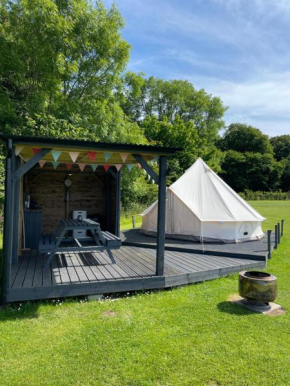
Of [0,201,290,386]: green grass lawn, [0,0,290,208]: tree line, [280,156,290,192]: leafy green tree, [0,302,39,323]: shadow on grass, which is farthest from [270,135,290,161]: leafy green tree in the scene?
[0,302,39,323]: shadow on grass

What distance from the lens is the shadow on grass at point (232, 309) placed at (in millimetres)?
4168

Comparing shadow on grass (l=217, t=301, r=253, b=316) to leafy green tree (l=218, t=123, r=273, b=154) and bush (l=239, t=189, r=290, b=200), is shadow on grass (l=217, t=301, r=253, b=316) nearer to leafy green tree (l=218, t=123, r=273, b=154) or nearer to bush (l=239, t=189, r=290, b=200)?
bush (l=239, t=189, r=290, b=200)

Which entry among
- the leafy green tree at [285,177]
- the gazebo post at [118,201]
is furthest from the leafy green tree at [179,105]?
the gazebo post at [118,201]

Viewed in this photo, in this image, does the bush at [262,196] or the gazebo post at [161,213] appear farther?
the bush at [262,196]

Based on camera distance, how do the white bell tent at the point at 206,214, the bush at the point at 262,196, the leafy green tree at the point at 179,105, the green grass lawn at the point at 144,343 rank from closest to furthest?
the green grass lawn at the point at 144,343 → the white bell tent at the point at 206,214 → the leafy green tree at the point at 179,105 → the bush at the point at 262,196

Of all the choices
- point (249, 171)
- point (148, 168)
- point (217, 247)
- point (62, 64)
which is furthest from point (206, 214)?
point (249, 171)

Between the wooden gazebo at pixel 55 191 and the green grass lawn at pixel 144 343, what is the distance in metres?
0.53

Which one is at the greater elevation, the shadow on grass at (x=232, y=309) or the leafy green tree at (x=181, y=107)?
the leafy green tree at (x=181, y=107)

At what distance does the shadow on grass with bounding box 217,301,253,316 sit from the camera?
13.7 feet

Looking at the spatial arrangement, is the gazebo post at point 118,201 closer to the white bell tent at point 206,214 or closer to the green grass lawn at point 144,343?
the white bell tent at point 206,214

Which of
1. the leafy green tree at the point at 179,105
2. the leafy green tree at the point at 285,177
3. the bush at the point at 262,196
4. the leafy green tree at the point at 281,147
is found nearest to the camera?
the leafy green tree at the point at 179,105

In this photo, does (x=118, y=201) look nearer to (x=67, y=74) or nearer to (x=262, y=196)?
(x=67, y=74)

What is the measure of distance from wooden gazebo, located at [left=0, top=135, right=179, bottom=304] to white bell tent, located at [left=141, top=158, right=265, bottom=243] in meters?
1.93

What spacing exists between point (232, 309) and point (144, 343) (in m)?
1.62
